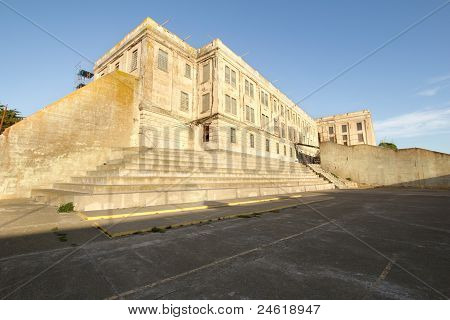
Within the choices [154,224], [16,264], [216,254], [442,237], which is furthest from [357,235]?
[16,264]

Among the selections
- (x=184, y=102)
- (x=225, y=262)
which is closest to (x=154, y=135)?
(x=184, y=102)

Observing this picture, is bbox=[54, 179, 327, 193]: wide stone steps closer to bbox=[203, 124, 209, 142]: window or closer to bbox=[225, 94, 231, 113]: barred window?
bbox=[203, 124, 209, 142]: window

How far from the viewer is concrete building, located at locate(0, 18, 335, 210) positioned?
9.63 metres

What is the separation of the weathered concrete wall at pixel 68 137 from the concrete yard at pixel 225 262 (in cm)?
709

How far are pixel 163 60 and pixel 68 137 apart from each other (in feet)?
Result: 39.7

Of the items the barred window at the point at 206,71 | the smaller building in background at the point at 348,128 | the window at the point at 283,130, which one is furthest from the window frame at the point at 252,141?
the smaller building in background at the point at 348,128

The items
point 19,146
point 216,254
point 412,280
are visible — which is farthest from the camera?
point 19,146

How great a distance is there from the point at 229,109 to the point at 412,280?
2302 centimetres

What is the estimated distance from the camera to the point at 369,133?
5222cm

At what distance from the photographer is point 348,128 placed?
54.9 meters

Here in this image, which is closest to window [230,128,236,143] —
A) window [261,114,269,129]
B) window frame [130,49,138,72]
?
window [261,114,269,129]

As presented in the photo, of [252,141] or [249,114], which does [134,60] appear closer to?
[249,114]
